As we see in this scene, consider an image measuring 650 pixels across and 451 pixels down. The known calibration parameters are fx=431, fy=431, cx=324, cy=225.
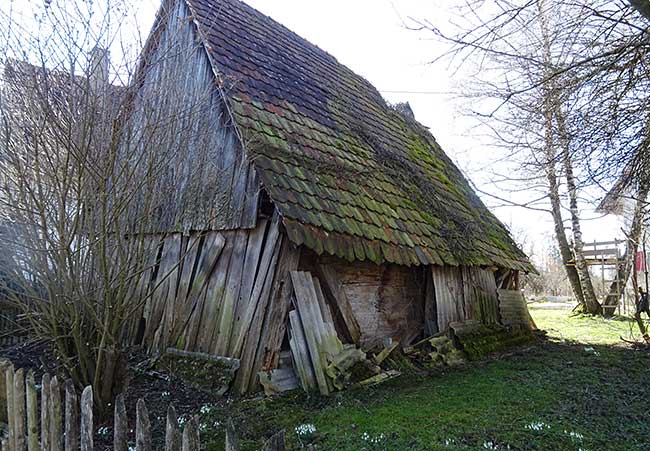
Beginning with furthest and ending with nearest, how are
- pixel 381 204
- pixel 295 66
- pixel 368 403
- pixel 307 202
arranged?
1. pixel 295 66
2. pixel 381 204
3. pixel 307 202
4. pixel 368 403

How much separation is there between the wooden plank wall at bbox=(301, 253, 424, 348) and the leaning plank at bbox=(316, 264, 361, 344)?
1.6 inches

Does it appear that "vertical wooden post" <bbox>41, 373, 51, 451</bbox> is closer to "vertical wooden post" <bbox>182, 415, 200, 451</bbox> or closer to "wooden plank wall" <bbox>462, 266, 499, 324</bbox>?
"vertical wooden post" <bbox>182, 415, 200, 451</bbox>

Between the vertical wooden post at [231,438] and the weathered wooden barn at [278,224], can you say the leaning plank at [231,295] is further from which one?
the vertical wooden post at [231,438]

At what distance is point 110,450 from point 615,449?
13.5 ft

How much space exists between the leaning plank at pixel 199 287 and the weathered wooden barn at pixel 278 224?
23 mm

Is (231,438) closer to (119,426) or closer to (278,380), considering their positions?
(119,426)

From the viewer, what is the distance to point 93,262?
3965 mm

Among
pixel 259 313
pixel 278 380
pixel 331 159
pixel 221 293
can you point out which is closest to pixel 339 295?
pixel 259 313

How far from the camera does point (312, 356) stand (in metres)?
5.03

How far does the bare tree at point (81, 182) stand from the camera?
3.53m

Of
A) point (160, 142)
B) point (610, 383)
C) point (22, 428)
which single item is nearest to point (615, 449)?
point (610, 383)

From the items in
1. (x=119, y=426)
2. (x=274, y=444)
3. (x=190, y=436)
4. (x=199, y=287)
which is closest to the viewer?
(x=274, y=444)

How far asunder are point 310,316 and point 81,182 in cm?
282

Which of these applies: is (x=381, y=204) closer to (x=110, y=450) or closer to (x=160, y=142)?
(x=160, y=142)
